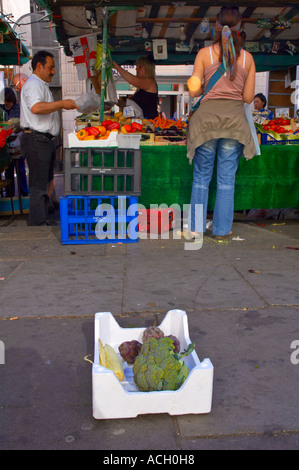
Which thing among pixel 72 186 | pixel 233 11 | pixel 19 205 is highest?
pixel 233 11

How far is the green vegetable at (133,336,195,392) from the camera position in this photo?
200 cm

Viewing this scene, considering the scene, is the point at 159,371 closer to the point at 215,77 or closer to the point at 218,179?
the point at 218,179

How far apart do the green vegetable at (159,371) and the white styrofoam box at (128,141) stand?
11.8 ft

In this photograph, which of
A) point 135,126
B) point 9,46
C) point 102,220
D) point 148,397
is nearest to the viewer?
point 148,397

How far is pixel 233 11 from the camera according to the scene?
14.6 feet

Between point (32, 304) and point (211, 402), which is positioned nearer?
point (211, 402)

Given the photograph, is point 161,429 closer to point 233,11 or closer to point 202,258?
point 202,258

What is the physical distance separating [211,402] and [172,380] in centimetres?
22

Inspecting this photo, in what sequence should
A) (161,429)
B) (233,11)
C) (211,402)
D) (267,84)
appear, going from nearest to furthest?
1. (161,429)
2. (211,402)
3. (233,11)
4. (267,84)

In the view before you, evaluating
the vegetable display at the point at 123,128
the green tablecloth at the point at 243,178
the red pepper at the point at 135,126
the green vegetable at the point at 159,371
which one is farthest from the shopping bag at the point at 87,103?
the green vegetable at the point at 159,371

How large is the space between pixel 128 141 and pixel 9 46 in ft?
17.2

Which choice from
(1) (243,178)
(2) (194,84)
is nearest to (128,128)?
(2) (194,84)

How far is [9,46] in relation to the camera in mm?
8992

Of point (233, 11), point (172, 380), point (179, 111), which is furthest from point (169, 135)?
point (179, 111)
